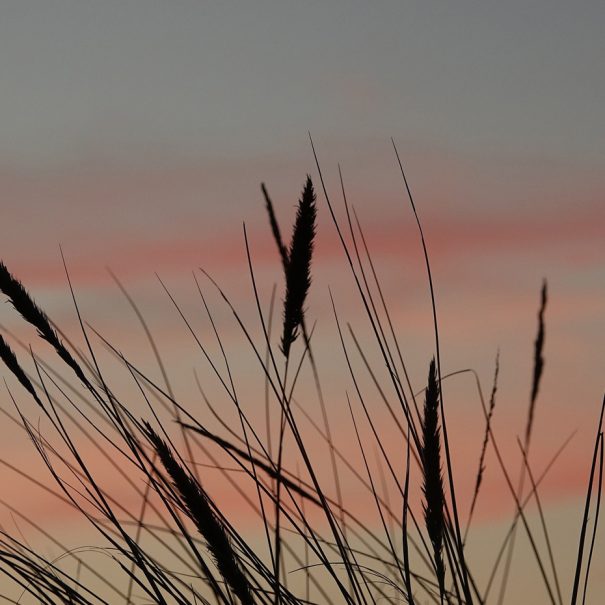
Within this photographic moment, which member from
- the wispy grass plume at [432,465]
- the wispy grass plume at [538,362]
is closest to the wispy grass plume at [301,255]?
the wispy grass plume at [432,465]

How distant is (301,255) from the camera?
1440 millimetres

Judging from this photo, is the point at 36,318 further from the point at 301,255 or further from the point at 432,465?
the point at 432,465

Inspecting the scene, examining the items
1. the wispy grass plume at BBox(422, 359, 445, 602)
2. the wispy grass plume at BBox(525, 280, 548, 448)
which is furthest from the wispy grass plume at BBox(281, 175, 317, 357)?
the wispy grass plume at BBox(525, 280, 548, 448)

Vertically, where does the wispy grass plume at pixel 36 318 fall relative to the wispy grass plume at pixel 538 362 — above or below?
below

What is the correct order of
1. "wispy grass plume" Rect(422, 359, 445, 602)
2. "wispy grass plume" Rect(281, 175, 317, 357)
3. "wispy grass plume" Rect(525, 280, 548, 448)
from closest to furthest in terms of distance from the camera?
"wispy grass plume" Rect(422, 359, 445, 602), "wispy grass plume" Rect(281, 175, 317, 357), "wispy grass plume" Rect(525, 280, 548, 448)

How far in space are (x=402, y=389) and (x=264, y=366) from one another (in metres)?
0.24

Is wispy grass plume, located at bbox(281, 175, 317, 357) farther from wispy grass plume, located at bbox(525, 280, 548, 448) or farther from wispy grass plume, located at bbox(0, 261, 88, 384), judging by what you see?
wispy grass plume, located at bbox(525, 280, 548, 448)

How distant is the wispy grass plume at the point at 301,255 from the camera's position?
4.73 ft

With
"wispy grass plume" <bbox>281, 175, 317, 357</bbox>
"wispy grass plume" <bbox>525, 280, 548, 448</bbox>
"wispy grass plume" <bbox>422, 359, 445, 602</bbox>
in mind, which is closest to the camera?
"wispy grass plume" <bbox>422, 359, 445, 602</bbox>

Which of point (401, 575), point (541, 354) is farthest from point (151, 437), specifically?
point (541, 354)

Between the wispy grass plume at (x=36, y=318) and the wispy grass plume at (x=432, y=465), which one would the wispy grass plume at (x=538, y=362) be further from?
the wispy grass plume at (x=36, y=318)

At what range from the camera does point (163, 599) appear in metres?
1.38

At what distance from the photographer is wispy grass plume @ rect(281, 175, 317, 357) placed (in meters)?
1.44

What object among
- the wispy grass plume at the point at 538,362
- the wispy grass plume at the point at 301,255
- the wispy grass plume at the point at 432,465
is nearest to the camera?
the wispy grass plume at the point at 432,465
